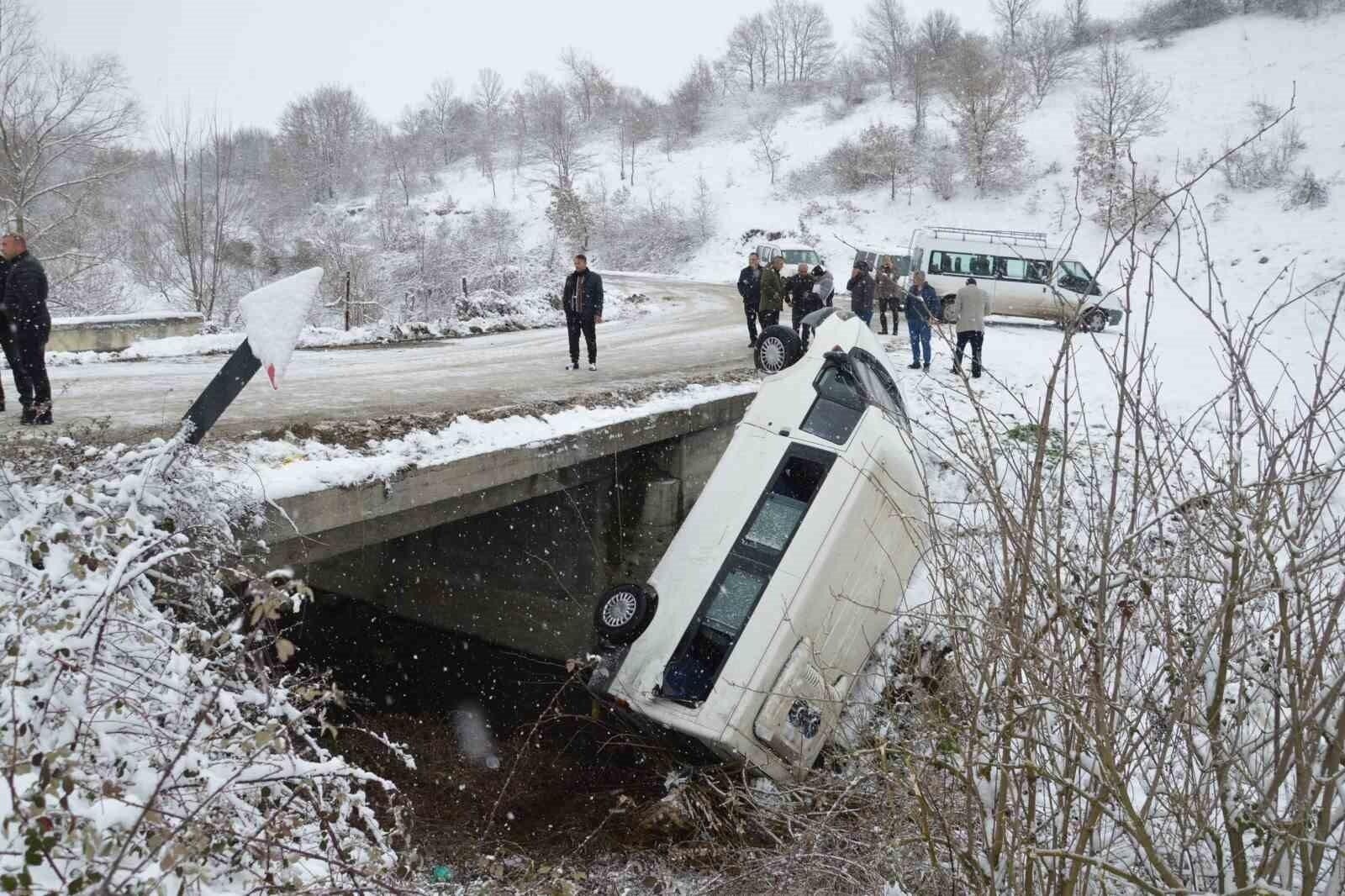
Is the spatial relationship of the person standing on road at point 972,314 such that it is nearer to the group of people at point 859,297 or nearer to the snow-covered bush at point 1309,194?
the group of people at point 859,297

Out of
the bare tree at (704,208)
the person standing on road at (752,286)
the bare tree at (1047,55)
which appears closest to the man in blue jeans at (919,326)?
the person standing on road at (752,286)

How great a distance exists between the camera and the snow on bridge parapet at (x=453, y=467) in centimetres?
608

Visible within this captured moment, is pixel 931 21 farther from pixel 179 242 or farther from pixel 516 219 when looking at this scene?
pixel 179 242

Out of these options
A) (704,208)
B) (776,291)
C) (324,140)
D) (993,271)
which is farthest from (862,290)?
(324,140)

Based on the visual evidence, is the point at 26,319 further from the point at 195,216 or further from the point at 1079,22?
the point at 1079,22

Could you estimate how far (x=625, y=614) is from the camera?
680cm

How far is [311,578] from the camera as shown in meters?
10.3

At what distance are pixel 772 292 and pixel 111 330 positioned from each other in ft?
33.9

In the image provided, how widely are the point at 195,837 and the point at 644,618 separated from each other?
445 cm

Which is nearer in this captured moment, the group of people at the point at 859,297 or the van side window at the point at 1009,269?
the group of people at the point at 859,297

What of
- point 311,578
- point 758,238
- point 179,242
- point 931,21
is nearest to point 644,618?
point 311,578

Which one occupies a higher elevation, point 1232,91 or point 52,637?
point 1232,91

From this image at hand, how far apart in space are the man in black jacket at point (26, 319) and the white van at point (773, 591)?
450cm

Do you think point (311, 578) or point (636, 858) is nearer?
point (636, 858)
